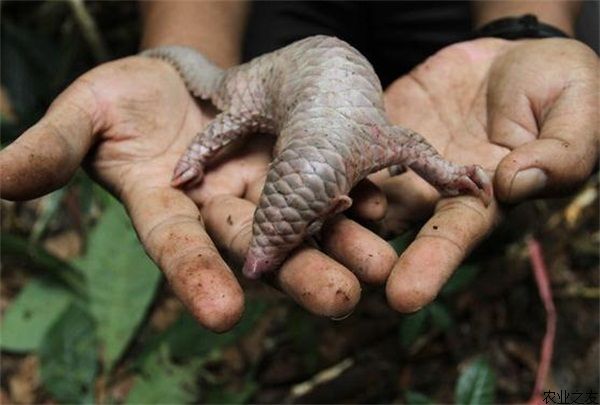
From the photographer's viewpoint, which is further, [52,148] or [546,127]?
[546,127]

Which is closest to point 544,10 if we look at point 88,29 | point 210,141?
point 210,141

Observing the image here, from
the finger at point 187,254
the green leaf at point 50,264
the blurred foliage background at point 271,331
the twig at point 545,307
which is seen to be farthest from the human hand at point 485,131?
the green leaf at point 50,264

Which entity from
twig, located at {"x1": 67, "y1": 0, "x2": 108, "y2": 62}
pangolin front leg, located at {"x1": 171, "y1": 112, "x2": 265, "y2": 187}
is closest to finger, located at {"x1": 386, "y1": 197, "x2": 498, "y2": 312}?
pangolin front leg, located at {"x1": 171, "y1": 112, "x2": 265, "y2": 187}

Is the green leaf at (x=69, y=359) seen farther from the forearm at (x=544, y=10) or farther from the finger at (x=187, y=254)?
the forearm at (x=544, y=10)

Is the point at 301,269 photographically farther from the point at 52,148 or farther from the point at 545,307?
the point at 545,307

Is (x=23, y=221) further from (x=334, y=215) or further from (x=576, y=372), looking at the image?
(x=576, y=372)
